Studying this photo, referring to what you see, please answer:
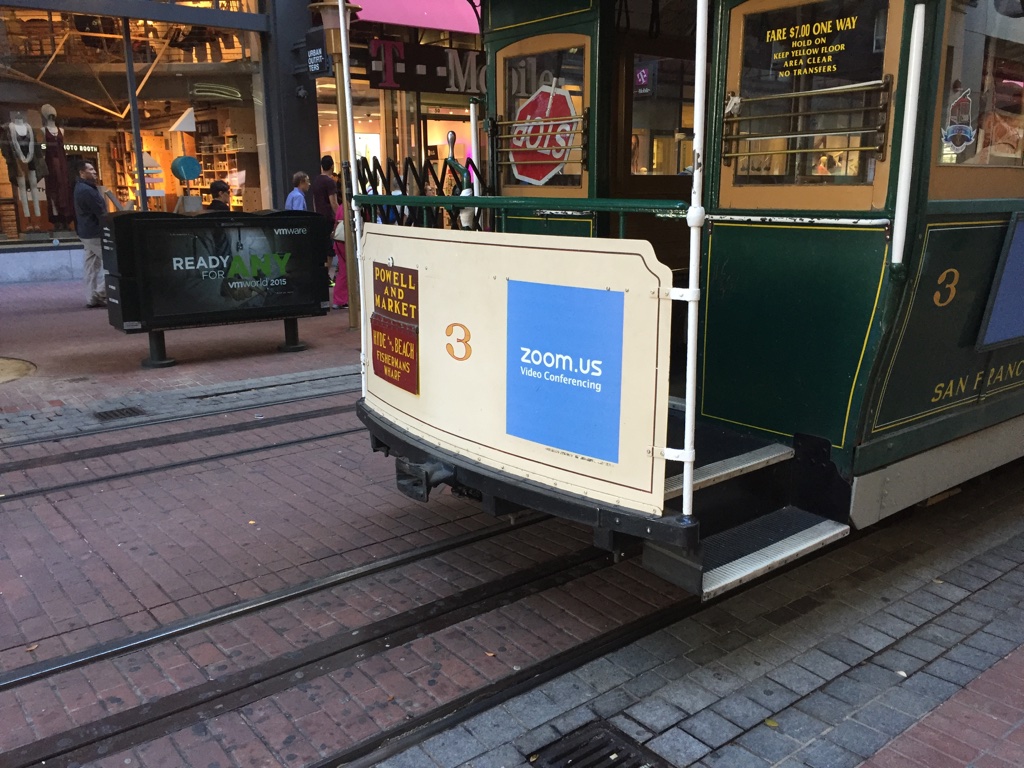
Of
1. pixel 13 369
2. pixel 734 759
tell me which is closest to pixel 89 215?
pixel 13 369

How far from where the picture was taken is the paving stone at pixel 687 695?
3.19 metres

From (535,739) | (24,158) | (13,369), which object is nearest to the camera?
(535,739)

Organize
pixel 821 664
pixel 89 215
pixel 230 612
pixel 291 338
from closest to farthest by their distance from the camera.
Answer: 1. pixel 821 664
2. pixel 230 612
3. pixel 291 338
4. pixel 89 215

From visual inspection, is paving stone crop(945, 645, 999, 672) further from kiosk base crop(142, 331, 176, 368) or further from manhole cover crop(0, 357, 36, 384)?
manhole cover crop(0, 357, 36, 384)

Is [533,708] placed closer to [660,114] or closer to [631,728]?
[631,728]

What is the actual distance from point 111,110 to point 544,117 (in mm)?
11077

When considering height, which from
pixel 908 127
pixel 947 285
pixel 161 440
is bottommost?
pixel 161 440

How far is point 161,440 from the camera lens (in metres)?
6.29

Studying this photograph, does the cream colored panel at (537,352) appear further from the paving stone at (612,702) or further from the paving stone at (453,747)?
the paving stone at (453,747)

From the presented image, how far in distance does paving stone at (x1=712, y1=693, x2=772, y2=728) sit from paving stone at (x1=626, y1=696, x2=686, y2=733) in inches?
6.2

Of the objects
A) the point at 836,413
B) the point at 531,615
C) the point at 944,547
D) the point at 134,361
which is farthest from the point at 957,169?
the point at 134,361

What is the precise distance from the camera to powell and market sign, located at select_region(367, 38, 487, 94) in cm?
1497

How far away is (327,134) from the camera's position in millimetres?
15391

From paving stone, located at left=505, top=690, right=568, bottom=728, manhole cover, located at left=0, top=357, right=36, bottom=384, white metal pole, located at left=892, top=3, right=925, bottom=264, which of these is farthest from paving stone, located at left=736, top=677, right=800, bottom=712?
manhole cover, located at left=0, top=357, right=36, bottom=384
